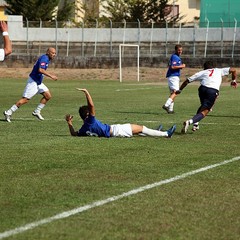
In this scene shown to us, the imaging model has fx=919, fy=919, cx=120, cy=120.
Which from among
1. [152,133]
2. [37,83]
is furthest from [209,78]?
[37,83]

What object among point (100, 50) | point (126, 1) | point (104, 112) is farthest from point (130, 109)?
point (126, 1)

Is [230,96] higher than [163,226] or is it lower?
lower

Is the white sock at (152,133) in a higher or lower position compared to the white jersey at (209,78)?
lower

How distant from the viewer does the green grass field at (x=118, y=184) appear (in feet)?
28.5

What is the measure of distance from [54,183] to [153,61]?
51.0 metres

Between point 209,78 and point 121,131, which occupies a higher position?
point 209,78

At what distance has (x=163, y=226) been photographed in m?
8.79

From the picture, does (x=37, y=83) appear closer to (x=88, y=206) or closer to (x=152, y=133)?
(x=152, y=133)

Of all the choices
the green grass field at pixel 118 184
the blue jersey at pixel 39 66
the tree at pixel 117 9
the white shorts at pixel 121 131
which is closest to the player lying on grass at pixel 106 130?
the white shorts at pixel 121 131

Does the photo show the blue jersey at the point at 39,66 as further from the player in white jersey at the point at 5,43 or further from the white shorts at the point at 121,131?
the white shorts at the point at 121,131

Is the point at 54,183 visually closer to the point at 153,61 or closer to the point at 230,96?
the point at 230,96

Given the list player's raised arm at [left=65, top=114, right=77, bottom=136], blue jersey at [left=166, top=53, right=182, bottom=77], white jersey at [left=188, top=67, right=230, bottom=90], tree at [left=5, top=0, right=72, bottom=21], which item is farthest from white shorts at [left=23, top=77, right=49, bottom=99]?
tree at [left=5, top=0, right=72, bottom=21]

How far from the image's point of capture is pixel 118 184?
37.2 feet

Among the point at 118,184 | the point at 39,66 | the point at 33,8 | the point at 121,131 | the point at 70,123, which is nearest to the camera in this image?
the point at 118,184
